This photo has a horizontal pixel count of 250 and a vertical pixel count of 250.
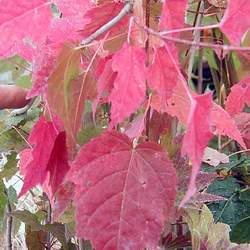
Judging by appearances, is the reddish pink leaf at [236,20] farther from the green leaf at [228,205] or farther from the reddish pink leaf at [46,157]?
the green leaf at [228,205]

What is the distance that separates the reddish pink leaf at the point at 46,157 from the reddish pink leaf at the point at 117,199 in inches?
2.1

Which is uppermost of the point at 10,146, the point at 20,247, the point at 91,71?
the point at 91,71

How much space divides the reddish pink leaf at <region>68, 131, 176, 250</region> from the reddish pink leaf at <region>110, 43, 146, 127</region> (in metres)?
0.04

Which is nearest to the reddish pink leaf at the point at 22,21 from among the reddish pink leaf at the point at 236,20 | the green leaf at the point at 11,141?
the reddish pink leaf at the point at 236,20

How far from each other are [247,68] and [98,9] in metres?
0.25

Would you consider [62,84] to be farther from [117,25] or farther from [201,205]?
[201,205]

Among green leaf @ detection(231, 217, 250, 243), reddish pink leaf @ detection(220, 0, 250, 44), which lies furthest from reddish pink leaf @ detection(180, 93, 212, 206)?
green leaf @ detection(231, 217, 250, 243)

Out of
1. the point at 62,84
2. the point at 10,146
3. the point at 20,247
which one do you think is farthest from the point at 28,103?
the point at 20,247

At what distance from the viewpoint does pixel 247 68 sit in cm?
54

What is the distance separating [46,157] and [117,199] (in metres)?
0.07

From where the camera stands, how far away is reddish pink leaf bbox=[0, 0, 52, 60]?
333mm

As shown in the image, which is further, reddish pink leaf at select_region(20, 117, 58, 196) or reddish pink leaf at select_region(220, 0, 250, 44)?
reddish pink leaf at select_region(20, 117, 58, 196)

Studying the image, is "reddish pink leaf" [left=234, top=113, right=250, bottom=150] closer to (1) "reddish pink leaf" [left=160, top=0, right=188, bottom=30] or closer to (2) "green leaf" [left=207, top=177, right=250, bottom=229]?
(2) "green leaf" [left=207, top=177, right=250, bottom=229]

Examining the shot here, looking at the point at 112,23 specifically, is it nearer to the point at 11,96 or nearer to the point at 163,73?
the point at 163,73
